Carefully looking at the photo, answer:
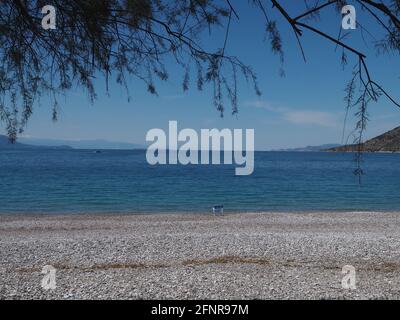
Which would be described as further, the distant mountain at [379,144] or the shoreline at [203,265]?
the shoreline at [203,265]

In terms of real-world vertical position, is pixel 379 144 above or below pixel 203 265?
above

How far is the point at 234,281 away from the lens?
22.9 feet

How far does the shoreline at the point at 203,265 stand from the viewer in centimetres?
647

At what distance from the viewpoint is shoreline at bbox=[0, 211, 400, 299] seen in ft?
21.2

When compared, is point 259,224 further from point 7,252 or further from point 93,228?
point 7,252

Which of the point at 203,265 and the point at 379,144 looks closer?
the point at 379,144

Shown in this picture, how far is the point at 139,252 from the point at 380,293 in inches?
207

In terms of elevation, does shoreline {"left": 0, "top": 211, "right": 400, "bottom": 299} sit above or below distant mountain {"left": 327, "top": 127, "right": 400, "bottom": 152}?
below

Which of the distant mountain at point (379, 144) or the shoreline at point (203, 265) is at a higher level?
the distant mountain at point (379, 144)

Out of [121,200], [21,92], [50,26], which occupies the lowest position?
[121,200]

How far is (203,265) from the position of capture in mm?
8297

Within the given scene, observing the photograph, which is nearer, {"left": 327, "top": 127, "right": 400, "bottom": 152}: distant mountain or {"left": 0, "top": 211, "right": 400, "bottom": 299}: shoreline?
{"left": 327, "top": 127, "right": 400, "bottom": 152}: distant mountain
